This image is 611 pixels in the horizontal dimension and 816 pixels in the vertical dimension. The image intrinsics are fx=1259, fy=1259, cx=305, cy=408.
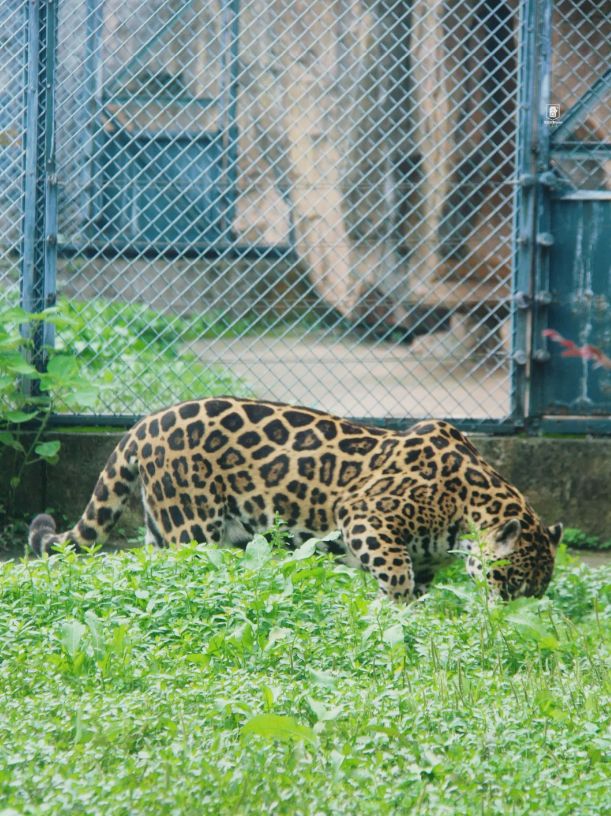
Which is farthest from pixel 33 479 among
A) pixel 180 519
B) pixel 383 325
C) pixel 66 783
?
pixel 383 325

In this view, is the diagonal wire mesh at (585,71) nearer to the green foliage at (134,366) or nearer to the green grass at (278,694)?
the green foliage at (134,366)

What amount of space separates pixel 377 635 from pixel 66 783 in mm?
1682

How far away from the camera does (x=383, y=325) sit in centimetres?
1320

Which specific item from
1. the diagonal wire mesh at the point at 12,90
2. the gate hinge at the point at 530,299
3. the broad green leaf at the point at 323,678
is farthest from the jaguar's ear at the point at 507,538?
the diagonal wire mesh at the point at 12,90

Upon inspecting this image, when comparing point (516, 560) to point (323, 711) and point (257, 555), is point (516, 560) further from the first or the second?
point (323, 711)

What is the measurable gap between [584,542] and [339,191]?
17.4ft

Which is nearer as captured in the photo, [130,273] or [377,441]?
[377,441]

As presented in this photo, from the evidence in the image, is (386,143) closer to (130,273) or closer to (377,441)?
(130,273)

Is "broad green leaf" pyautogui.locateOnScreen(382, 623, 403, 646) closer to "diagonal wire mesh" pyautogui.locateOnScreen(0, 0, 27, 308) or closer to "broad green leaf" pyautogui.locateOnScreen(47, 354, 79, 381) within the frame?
"broad green leaf" pyautogui.locateOnScreen(47, 354, 79, 381)

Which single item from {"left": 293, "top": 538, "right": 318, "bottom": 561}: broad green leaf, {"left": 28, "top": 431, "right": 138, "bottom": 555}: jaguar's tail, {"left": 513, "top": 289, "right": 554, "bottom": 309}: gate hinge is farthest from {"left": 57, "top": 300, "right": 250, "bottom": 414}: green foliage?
{"left": 293, "top": 538, "right": 318, "bottom": 561}: broad green leaf

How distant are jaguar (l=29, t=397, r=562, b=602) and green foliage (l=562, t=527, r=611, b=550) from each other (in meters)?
1.76

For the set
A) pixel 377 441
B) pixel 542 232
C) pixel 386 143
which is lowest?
pixel 377 441

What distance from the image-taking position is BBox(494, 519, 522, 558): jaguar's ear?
5773 millimetres

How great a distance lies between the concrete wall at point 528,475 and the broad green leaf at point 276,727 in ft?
14.4
